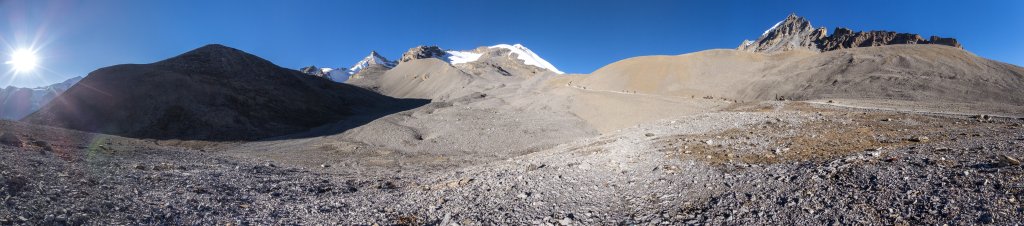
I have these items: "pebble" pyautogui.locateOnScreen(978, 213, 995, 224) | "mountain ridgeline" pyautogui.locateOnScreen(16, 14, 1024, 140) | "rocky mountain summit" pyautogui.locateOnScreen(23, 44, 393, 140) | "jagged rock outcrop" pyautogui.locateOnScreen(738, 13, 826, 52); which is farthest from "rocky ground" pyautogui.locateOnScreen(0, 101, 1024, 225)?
"jagged rock outcrop" pyautogui.locateOnScreen(738, 13, 826, 52)

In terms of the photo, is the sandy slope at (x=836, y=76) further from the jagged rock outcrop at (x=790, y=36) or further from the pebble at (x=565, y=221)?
the jagged rock outcrop at (x=790, y=36)

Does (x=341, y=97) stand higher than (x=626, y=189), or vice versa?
(x=341, y=97)

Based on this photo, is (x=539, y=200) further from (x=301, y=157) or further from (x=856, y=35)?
(x=856, y=35)

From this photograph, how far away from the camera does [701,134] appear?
20.7 meters

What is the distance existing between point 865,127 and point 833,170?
34.3ft

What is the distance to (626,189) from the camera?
1137 cm

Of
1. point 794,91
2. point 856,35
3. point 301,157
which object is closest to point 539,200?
point 301,157

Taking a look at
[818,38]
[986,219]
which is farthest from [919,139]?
[818,38]

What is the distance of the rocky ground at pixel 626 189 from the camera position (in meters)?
7.69

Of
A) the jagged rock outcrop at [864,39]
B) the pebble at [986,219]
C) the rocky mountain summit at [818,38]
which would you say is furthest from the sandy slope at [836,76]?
the jagged rock outcrop at [864,39]

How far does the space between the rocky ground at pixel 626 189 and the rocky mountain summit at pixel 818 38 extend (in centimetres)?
11844

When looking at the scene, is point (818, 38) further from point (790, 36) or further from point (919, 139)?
point (919, 139)

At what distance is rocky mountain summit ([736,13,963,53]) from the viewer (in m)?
115

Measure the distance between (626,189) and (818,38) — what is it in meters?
150
